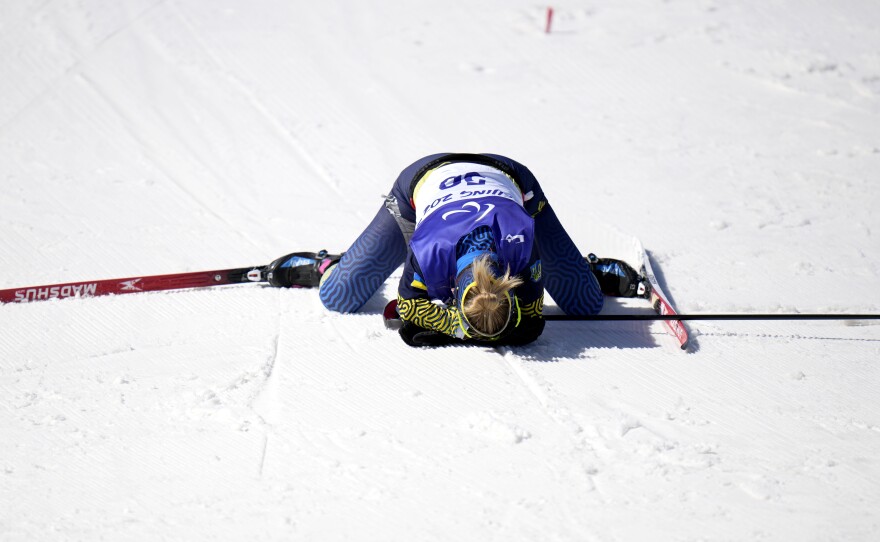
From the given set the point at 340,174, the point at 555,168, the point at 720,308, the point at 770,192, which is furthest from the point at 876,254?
the point at 340,174

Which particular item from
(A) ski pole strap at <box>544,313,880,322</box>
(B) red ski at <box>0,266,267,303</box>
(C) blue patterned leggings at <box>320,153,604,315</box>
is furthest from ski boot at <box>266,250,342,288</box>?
(A) ski pole strap at <box>544,313,880,322</box>

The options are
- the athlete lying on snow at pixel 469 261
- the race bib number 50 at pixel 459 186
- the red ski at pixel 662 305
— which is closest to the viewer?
the athlete lying on snow at pixel 469 261

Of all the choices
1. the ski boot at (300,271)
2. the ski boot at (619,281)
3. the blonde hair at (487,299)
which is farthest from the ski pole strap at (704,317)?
the ski boot at (300,271)

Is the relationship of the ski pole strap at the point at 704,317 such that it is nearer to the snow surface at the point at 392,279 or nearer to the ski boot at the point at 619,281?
the snow surface at the point at 392,279

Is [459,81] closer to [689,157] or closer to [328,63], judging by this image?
[328,63]

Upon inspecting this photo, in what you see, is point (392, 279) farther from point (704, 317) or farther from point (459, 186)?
point (704, 317)

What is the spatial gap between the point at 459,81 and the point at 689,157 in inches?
88.9

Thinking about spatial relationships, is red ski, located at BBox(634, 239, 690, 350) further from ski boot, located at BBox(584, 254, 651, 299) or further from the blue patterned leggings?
the blue patterned leggings

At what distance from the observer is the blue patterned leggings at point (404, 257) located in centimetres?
484

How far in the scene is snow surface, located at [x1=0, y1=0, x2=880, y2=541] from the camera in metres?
3.56

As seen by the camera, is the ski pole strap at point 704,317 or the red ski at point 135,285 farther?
the red ski at point 135,285

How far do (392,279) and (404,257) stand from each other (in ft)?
2.28

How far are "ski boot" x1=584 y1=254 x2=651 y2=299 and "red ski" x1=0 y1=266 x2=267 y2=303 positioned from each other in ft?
6.70

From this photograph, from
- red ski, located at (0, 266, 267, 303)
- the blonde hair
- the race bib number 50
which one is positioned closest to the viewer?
the blonde hair
